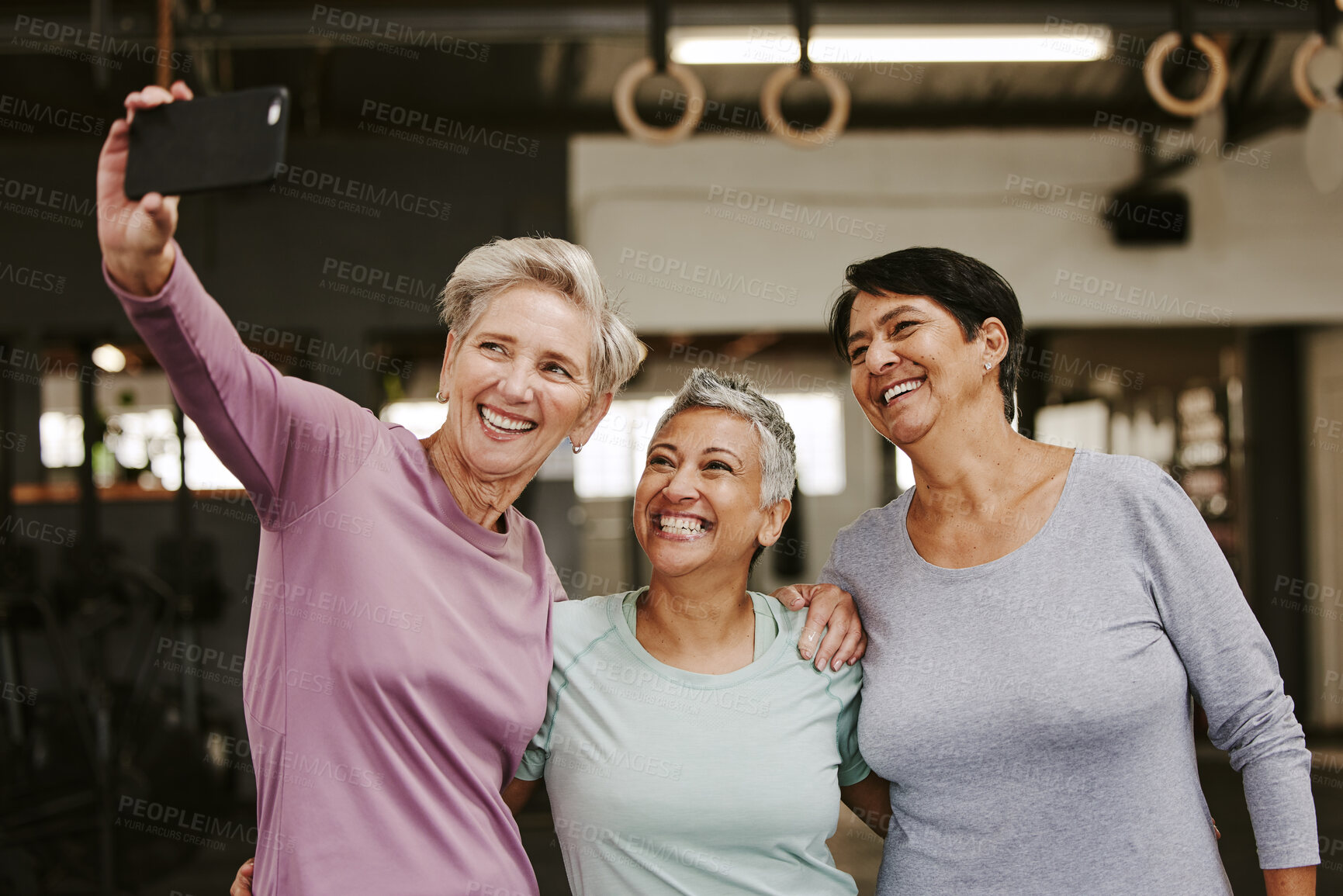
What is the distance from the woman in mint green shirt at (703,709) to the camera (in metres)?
1.49

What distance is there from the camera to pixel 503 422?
57.4 inches

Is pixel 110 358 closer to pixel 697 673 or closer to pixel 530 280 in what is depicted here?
pixel 530 280

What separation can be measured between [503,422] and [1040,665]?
0.85 m

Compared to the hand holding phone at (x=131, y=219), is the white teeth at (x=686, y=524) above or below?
below

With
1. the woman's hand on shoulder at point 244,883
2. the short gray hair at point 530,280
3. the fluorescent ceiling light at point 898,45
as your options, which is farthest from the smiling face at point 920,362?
the fluorescent ceiling light at point 898,45

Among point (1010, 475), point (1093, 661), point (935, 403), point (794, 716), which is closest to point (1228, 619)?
point (1093, 661)

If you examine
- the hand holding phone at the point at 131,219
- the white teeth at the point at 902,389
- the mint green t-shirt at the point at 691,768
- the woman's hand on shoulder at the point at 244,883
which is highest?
the hand holding phone at the point at 131,219

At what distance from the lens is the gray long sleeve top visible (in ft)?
4.75

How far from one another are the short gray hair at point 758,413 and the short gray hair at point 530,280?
200mm

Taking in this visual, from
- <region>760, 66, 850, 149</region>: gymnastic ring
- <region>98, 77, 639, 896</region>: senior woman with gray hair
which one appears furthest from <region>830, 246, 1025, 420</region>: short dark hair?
<region>760, 66, 850, 149</region>: gymnastic ring

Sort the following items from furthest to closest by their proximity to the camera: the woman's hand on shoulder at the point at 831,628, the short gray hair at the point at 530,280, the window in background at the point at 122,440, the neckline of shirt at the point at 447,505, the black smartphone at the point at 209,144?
the window in background at the point at 122,440, the woman's hand on shoulder at the point at 831,628, the short gray hair at the point at 530,280, the neckline of shirt at the point at 447,505, the black smartphone at the point at 209,144

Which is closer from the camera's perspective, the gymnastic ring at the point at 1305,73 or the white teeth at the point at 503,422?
the white teeth at the point at 503,422

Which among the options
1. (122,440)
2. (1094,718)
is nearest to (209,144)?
(1094,718)

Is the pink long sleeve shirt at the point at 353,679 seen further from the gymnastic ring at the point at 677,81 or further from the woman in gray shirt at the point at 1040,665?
the gymnastic ring at the point at 677,81
